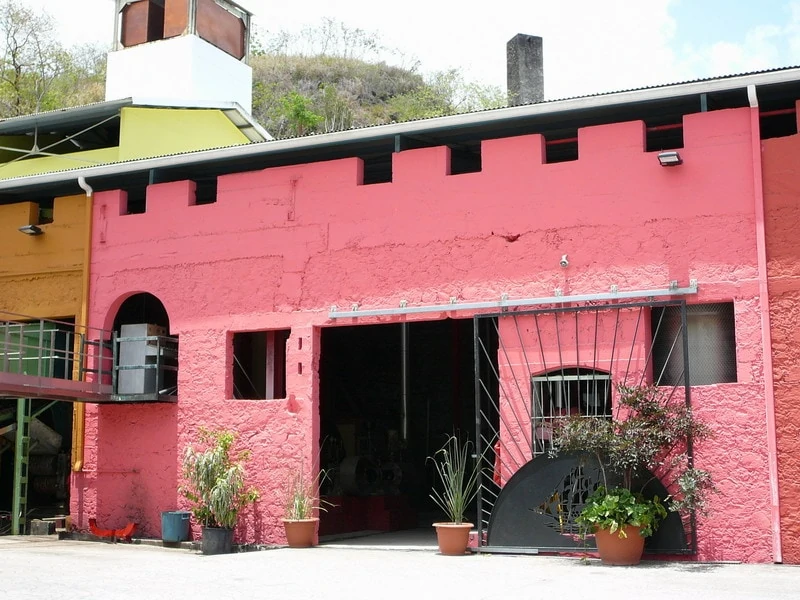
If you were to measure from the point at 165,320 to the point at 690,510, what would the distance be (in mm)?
9651

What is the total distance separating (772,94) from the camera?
12.3 m

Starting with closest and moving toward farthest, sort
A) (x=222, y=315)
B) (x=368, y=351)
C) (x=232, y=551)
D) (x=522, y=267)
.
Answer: (x=522, y=267), (x=232, y=551), (x=222, y=315), (x=368, y=351)

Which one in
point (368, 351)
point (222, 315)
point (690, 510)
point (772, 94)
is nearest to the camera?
point (690, 510)

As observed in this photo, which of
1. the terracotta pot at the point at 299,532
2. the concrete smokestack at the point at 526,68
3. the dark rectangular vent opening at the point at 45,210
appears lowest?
the terracotta pot at the point at 299,532

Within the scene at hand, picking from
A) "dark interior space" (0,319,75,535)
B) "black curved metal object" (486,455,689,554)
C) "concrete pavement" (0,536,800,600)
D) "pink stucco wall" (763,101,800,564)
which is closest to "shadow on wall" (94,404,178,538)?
"concrete pavement" (0,536,800,600)

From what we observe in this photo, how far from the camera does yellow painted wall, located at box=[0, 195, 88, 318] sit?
1669cm

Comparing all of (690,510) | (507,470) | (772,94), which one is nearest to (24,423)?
(507,470)

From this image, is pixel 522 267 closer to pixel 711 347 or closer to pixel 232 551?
pixel 711 347

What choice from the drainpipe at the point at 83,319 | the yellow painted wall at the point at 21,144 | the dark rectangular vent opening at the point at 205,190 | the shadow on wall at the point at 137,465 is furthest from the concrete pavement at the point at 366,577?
the yellow painted wall at the point at 21,144

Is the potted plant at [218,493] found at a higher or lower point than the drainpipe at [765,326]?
lower

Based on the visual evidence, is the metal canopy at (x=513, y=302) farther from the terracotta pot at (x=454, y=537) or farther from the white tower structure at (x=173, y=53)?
the white tower structure at (x=173, y=53)

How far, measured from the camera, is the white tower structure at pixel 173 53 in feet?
73.2

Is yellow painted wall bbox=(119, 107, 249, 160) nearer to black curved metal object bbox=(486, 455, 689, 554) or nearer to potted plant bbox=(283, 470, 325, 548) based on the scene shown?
potted plant bbox=(283, 470, 325, 548)

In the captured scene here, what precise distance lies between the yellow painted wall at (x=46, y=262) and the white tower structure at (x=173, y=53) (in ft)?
17.9
